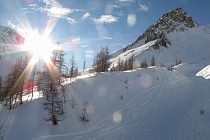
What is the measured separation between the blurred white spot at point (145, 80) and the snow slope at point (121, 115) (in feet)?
4.25

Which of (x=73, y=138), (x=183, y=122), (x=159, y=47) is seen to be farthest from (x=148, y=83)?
(x=159, y=47)

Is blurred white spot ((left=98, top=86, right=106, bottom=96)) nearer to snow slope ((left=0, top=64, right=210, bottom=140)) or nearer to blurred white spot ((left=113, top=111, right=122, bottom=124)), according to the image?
snow slope ((left=0, top=64, right=210, bottom=140))

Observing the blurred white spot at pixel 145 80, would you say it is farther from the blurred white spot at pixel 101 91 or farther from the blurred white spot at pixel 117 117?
the blurred white spot at pixel 117 117

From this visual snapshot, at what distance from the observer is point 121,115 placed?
81.6 ft

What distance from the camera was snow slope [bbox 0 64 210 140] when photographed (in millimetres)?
19966

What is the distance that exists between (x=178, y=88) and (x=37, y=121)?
63.8 ft

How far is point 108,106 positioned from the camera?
27516 millimetres

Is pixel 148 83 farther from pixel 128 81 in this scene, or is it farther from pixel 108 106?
pixel 108 106

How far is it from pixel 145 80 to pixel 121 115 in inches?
606

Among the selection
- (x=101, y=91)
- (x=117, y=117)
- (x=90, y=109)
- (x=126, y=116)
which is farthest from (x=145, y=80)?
(x=117, y=117)

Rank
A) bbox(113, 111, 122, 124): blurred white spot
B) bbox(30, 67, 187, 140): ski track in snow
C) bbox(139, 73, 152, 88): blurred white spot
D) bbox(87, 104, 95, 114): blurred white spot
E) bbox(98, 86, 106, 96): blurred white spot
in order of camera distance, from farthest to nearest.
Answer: bbox(139, 73, 152, 88): blurred white spot, bbox(98, 86, 106, 96): blurred white spot, bbox(87, 104, 95, 114): blurred white spot, bbox(113, 111, 122, 124): blurred white spot, bbox(30, 67, 187, 140): ski track in snow

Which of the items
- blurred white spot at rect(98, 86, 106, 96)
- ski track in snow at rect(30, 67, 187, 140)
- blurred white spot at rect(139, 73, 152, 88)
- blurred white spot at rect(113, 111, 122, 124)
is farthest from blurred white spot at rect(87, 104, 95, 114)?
blurred white spot at rect(139, 73, 152, 88)

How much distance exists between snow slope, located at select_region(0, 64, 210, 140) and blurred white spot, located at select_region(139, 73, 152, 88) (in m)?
1.30

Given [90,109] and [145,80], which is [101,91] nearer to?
[90,109]
